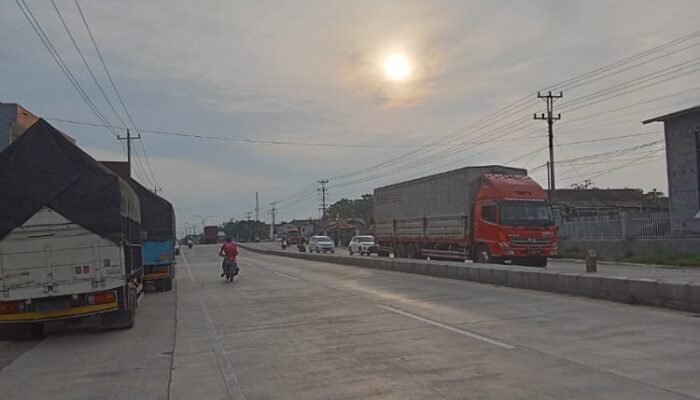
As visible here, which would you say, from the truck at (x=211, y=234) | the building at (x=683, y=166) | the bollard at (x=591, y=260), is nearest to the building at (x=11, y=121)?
the bollard at (x=591, y=260)

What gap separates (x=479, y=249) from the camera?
2895cm

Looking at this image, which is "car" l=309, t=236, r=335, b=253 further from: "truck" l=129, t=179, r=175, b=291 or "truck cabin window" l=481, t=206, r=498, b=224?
"truck" l=129, t=179, r=175, b=291

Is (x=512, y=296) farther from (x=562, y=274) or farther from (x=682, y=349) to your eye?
(x=682, y=349)

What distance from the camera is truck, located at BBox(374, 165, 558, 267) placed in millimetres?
27328

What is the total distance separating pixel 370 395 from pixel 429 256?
28.0 metres

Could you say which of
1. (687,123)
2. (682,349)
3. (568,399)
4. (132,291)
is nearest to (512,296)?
(682,349)

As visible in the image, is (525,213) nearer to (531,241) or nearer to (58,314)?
(531,241)

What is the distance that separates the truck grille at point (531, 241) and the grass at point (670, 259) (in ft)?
23.1

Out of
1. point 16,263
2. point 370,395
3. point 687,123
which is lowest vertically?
point 370,395

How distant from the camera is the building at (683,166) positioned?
39.4 metres

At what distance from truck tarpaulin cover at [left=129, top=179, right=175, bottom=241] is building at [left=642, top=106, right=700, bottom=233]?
1123 inches

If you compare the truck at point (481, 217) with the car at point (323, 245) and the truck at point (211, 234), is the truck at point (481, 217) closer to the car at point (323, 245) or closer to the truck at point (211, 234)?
the car at point (323, 245)

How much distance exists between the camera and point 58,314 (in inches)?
464

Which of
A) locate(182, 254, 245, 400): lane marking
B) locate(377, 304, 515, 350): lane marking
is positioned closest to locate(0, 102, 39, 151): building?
locate(182, 254, 245, 400): lane marking
